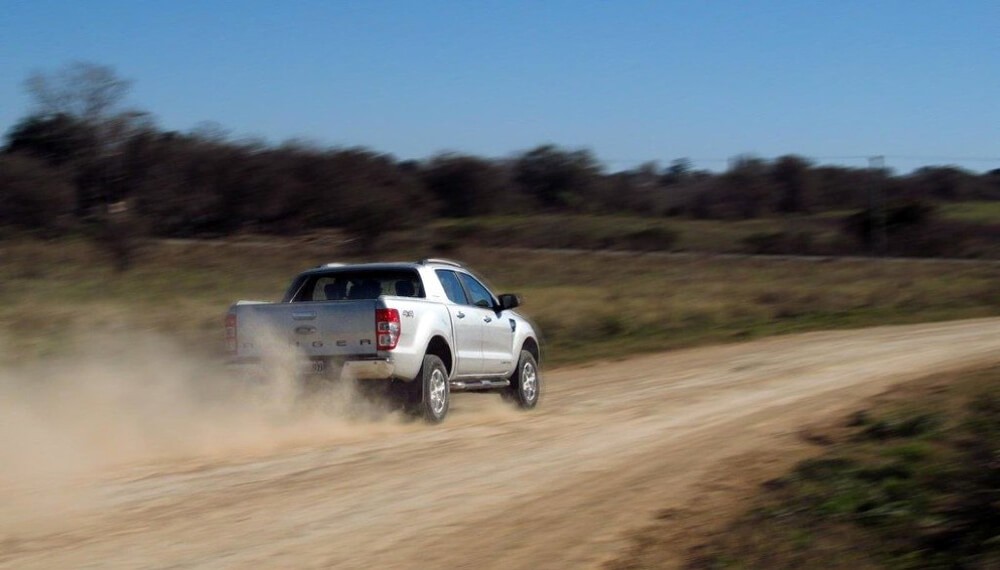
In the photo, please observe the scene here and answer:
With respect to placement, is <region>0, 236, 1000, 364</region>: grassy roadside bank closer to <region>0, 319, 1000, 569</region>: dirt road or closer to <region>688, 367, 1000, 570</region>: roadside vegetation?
<region>0, 319, 1000, 569</region>: dirt road

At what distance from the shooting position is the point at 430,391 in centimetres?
1253

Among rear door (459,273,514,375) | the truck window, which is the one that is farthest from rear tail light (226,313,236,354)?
rear door (459,273,514,375)

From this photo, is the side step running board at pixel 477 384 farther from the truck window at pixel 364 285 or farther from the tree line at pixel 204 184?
the tree line at pixel 204 184

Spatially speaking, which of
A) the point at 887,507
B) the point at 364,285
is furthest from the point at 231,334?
the point at 887,507

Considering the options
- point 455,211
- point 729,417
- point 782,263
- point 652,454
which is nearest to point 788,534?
point 652,454

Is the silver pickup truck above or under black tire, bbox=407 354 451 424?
above

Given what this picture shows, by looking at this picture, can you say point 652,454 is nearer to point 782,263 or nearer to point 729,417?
point 729,417

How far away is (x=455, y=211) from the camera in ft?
231

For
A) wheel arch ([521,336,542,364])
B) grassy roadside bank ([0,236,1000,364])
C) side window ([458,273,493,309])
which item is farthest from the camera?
grassy roadside bank ([0,236,1000,364])

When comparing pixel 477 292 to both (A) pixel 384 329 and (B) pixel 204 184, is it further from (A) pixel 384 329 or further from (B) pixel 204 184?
(B) pixel 204 184

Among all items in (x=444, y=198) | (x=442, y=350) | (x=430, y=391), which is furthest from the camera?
(x=444, y=198)

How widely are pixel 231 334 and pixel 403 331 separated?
5.70ft

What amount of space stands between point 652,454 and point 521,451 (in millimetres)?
1185

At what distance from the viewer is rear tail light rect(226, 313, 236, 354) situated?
12.1 meters
